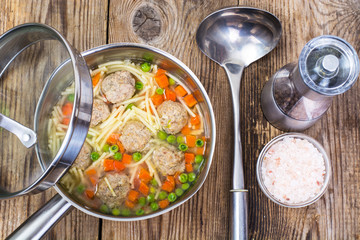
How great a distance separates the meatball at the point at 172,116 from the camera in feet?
6.03

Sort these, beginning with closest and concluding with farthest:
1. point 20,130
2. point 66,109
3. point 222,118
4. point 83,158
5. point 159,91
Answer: point 20,130, point 66,109, point 83,158, point 159,91, point 222,118

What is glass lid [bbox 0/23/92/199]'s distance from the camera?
4.76ft

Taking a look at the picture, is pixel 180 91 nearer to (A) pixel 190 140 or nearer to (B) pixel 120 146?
(A) pixel 190 140

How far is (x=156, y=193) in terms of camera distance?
1.87 metres

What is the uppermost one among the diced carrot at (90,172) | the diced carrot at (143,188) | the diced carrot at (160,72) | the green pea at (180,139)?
the diced carrot at (160,72)

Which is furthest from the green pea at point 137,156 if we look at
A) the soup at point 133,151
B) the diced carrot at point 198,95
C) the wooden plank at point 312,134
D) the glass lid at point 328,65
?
the glass lid at point 328,65

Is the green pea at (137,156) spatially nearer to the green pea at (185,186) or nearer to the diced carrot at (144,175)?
the diced carrot at (144,175)

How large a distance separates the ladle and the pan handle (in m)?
0.94

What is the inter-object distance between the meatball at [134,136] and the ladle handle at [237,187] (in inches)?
A: 19.2

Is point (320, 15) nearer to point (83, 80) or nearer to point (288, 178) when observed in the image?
point (288, 178)

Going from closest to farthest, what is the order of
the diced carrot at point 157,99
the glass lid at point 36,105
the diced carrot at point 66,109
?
the glass lid at point 36,105 → the diced carrot at point 66,109 → the diced carrot at point 157,99

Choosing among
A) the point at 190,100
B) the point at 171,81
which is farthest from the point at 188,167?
the point at 171,81

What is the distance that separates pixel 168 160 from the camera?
1825 mm

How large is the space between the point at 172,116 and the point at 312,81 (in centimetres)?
69
